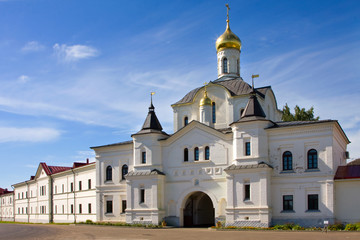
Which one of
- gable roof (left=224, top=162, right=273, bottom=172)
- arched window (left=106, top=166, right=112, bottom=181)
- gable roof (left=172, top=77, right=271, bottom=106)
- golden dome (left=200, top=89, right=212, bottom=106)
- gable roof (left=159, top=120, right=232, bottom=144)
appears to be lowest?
arched window (left=106, top=166, right=112, bottom=181)

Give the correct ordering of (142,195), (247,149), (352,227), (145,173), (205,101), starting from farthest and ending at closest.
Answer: (205,101) < (142,195) < (145,173) < (247,149) < (352,227)

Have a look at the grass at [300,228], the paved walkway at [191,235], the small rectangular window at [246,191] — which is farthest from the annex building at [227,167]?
the paved walkway at [191,235]

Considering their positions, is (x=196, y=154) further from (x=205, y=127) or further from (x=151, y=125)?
(x=151, y=125)

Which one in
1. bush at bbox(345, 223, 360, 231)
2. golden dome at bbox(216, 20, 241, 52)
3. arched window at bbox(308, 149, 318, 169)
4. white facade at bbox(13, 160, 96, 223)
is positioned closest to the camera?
bush at bbox(345, 223, 360, 231)

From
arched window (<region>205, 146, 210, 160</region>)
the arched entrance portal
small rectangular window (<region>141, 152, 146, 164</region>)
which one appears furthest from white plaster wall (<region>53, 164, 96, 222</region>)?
arched window (<region>205, 146, 210, 160</region>)

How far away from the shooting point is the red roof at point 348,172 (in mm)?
26828

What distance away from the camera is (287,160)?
28.8 meters

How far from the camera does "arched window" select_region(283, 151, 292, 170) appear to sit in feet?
94.3

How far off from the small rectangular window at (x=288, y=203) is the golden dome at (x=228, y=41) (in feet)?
49.7

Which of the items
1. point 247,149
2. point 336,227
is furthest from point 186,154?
point 336,227

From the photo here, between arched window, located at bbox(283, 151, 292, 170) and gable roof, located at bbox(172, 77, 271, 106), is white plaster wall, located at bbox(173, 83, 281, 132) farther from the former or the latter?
arched window, located at bbox(283, 151, 292, 170)

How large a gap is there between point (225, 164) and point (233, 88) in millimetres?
7463

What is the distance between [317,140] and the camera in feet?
91.4

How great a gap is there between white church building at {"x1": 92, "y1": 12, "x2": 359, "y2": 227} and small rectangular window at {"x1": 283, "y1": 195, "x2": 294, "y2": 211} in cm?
6
